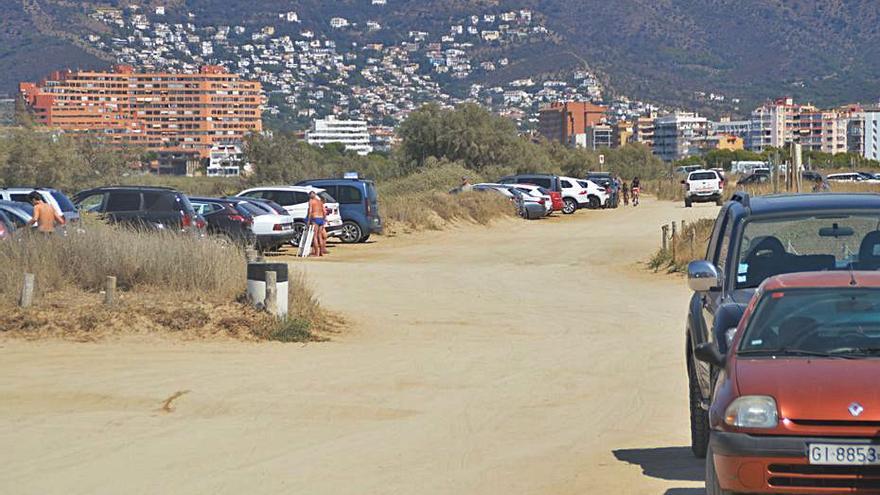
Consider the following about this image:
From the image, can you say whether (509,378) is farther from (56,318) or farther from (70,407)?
(56,318)

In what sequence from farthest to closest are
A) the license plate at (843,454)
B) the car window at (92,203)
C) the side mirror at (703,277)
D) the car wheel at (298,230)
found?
the car wheel at (298,230) < the car window at (92,203) < the side mirror at (703,277) < the license plate at (843,454)

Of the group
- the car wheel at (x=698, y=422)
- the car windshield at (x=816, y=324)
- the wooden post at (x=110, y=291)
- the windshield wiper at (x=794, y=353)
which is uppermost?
the car windshield at (x=816, y=324)

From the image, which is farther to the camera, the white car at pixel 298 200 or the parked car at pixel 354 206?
the parked car at pixel 354 206

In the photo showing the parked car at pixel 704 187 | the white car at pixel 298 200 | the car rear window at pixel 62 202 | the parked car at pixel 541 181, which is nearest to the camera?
the car rear window at pixel 62 202

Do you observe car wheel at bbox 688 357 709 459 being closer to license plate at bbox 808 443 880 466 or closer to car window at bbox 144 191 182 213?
license plate at bbox 808 443 880 466

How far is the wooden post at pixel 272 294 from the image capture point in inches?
686

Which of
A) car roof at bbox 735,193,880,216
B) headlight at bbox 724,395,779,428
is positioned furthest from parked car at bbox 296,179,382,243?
headlight at bbox 724,395,779,428

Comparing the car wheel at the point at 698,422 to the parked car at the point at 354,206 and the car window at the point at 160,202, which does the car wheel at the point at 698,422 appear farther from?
the parked car at the point at 354,206

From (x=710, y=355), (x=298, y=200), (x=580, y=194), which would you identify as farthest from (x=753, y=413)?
(x=580, y=194)

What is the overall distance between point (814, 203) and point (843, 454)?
3401 millimetres

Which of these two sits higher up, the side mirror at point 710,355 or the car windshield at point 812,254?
the car windshield at point 812,254

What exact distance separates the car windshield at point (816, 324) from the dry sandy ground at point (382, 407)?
5.43 ft

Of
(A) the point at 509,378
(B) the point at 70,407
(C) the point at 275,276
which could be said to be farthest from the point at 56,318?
(A) the point at 509,378

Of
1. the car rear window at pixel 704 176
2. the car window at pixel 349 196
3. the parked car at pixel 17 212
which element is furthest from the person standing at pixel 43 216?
the car rear window at pixel 704 176
